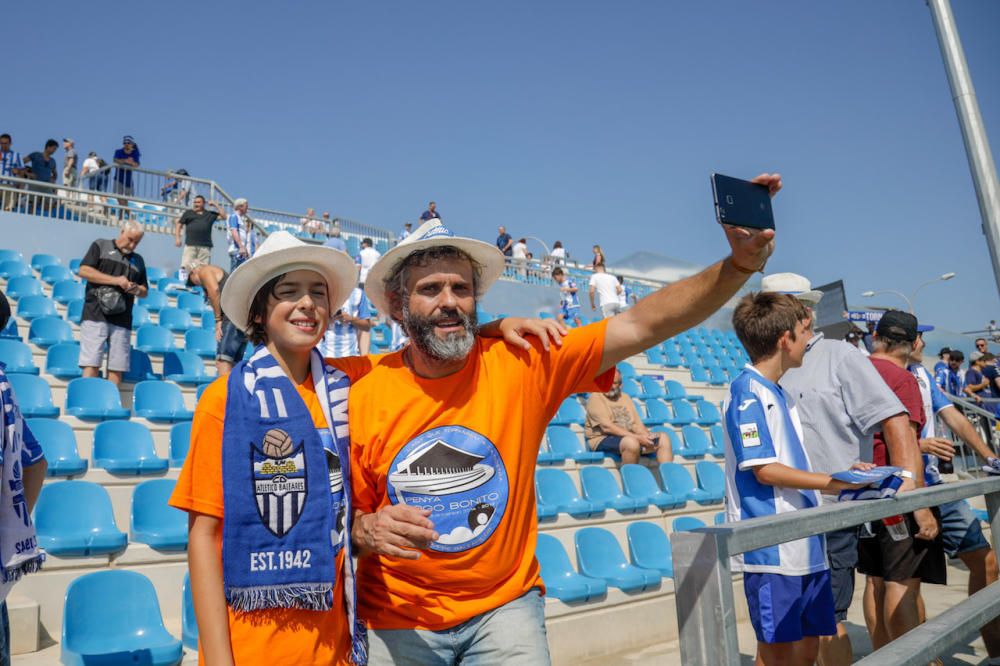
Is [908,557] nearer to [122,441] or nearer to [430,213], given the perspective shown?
[122,441]

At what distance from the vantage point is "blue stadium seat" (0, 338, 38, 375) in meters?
6.02

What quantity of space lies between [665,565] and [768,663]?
2.84 meters

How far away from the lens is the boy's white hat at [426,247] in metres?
2.01

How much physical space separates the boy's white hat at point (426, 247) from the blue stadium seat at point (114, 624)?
6.05ft

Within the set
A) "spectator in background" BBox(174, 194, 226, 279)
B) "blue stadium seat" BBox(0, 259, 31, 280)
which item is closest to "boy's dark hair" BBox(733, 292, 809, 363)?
"blue stadium seat" BBox(0, 259, 31, 280)

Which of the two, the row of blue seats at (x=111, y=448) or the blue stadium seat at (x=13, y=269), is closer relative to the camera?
the row of blue seats at (x=111, y=448)

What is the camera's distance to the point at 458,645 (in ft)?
5.74

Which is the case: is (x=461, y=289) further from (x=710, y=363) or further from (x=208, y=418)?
(x=710, y=363)

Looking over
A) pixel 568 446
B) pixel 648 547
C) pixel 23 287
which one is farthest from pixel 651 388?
pixel 23 287

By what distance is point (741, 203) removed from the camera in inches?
61.9

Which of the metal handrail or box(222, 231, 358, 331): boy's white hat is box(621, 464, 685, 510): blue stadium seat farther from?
the metal handrail

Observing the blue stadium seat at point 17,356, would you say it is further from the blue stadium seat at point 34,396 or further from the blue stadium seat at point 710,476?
the blue stadium seat at point 710,476

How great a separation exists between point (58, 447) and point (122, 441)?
0.43 m

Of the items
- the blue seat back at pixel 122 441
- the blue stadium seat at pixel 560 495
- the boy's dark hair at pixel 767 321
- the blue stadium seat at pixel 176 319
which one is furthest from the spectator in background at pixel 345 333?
the boy's dark hair at pixel 767 321
